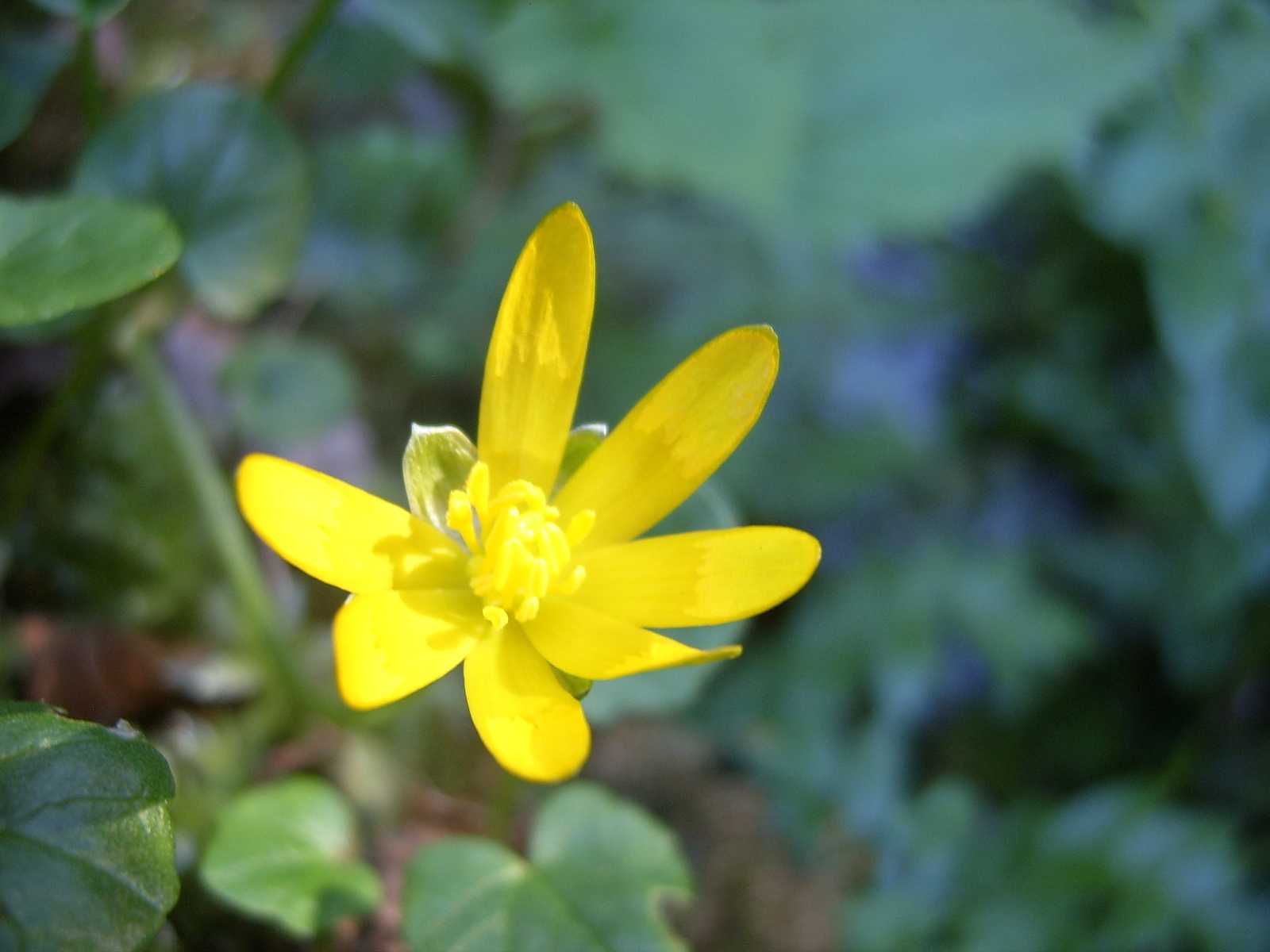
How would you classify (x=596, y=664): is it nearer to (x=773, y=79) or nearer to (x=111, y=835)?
(x=111, y=835)

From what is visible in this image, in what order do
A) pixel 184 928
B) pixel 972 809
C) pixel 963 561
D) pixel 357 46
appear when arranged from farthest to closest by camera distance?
pixel 963 561 < pixel 357 46 < pixel 972 809 < pixel 184 928

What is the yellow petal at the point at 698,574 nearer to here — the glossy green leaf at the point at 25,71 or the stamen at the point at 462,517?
the stamen at the point at 462,517

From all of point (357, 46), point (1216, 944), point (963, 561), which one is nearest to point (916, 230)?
point (963, 561)

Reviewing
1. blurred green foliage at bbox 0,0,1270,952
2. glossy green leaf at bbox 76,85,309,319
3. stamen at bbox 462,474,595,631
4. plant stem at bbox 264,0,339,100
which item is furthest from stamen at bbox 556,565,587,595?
plant stem at bbox 264,0,339,100

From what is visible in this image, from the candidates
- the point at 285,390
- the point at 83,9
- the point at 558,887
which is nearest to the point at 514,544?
the point at 558,887

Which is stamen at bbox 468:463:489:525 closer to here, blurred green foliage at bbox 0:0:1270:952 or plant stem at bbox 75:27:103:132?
blurred green foliage at bbox 0:0:1270:952

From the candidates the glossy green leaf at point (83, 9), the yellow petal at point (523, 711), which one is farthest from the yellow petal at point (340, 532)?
the glossy green leaf at point (83, 9)

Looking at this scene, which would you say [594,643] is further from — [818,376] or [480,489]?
[818,376]
